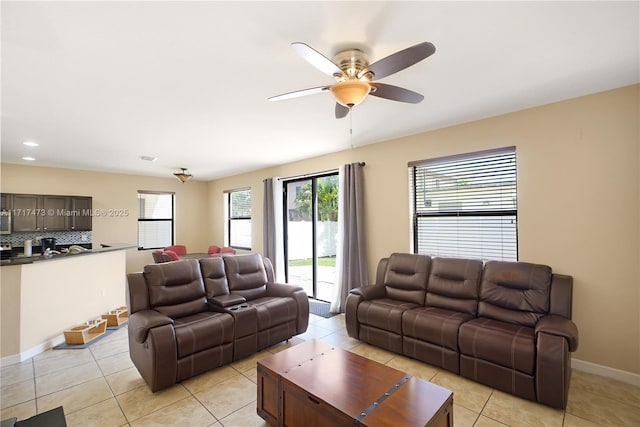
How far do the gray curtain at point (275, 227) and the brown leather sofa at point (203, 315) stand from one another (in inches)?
74.0

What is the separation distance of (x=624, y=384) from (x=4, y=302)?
610cm

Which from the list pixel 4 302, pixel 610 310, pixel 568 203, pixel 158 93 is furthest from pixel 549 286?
pixel 4 302

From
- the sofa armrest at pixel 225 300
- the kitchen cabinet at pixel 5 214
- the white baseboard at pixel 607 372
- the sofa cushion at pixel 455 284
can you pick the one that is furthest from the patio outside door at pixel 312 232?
the kitchen cabinet at pixel 5 214

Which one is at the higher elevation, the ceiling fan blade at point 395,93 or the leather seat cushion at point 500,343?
the ceiling fan blade at point 395,93

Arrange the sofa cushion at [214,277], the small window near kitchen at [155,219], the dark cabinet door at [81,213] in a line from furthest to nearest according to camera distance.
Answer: the small window near kitchen at [155,219] → the dark cabinet door at [81,213] → the sofa cushion at [214,277]

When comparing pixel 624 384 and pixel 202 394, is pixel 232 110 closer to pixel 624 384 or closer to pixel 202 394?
pixel 202 394

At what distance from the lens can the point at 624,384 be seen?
256cm

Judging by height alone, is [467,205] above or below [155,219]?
above

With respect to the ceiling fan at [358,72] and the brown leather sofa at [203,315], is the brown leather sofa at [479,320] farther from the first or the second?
the ceiling fan at [358,72]

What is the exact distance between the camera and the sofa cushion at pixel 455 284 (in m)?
3.13


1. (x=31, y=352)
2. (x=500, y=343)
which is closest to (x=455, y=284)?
(x=500, y=343)

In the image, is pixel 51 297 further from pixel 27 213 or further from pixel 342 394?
pixel 342 394

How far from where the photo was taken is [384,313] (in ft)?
10.7

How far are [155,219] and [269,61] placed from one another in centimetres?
664
